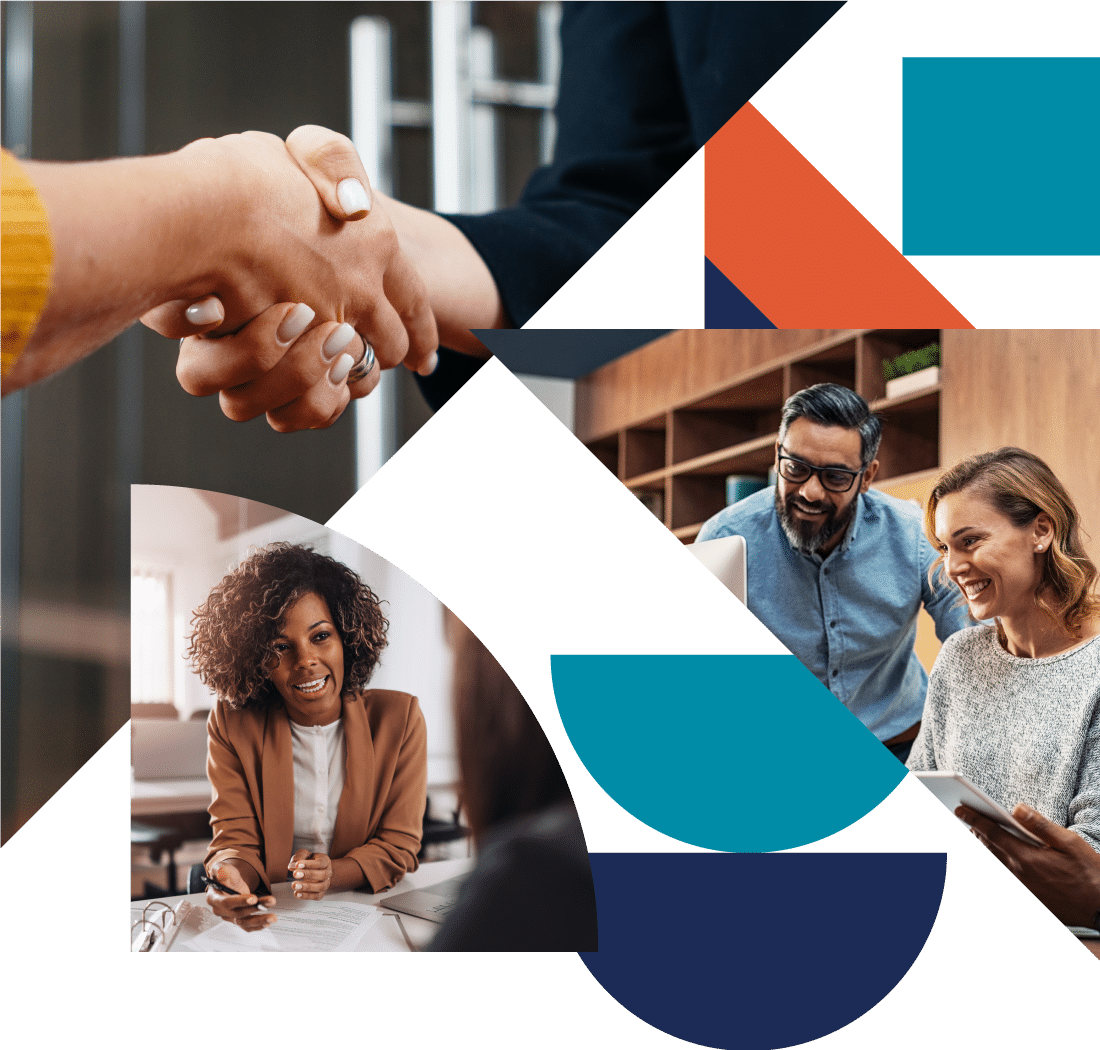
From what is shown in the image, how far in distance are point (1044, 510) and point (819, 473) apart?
10 centimetres

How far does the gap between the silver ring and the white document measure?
10.1 inches

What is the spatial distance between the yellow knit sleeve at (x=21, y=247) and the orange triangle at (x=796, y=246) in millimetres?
290

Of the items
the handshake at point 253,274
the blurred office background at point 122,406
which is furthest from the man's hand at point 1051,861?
the blurred office background at point 122,406

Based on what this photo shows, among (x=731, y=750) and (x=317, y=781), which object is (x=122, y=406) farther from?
(x=731, y=750)

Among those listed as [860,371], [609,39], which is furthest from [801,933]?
[609,39]

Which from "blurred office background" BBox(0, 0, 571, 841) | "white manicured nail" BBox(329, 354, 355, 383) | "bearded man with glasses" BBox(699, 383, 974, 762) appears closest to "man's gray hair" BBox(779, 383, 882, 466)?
"bearded man with glasses" BBox(699, 383, 974, 762)

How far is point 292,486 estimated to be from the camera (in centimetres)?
109

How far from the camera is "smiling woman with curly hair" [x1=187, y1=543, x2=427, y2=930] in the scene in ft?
1.52

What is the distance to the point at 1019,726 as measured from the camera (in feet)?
1.42

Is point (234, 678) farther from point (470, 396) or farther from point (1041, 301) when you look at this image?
Result: point (1041, 301)

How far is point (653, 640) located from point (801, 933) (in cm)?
15

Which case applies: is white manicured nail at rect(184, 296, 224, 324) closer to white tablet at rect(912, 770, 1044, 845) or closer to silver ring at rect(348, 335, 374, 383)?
silver ring at rect(348, 335, 374, 383)

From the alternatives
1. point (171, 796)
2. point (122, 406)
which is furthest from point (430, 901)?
Result: point (122, 406)

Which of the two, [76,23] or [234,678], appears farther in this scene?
[76,23]
